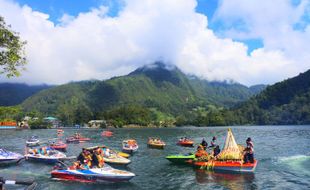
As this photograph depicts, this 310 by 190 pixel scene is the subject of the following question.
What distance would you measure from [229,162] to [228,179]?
458cm

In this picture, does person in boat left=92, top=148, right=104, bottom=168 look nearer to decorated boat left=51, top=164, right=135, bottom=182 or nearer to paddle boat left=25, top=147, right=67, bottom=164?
decorated boat left=51, top=164, right=135, bottom=182

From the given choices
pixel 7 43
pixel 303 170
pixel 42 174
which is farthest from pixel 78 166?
pixel 303 170

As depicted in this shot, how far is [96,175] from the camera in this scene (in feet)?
137

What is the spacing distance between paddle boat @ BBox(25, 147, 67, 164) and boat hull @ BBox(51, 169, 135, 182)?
1709 centimetres

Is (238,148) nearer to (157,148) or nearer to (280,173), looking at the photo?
(280,173)

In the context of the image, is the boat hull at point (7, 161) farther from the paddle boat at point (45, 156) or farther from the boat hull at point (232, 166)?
the boat hull at point (232, 166)

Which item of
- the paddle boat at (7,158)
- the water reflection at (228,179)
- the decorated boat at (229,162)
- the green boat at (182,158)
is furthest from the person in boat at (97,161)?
the paddle boat at (7,158)

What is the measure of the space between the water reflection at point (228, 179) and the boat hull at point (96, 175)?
10.1m

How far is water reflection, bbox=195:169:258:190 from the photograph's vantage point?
1602 inches

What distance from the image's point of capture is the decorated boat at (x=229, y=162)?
156 feet

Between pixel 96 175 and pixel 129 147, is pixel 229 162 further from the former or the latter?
pixel 129 147

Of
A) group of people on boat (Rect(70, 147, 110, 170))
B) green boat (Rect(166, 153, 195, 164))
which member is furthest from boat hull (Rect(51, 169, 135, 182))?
green boat (Rect(166, 153, 195, 164))

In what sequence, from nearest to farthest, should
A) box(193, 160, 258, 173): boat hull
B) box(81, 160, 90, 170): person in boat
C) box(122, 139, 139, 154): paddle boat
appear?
box(81, 160, 90, 170): person in boat
box(193, 160, 258, 173): boat hull
box(122, 139, 139, 154): paddle boat

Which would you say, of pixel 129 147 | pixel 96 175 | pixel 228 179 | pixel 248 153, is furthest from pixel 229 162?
pixel 129 147
